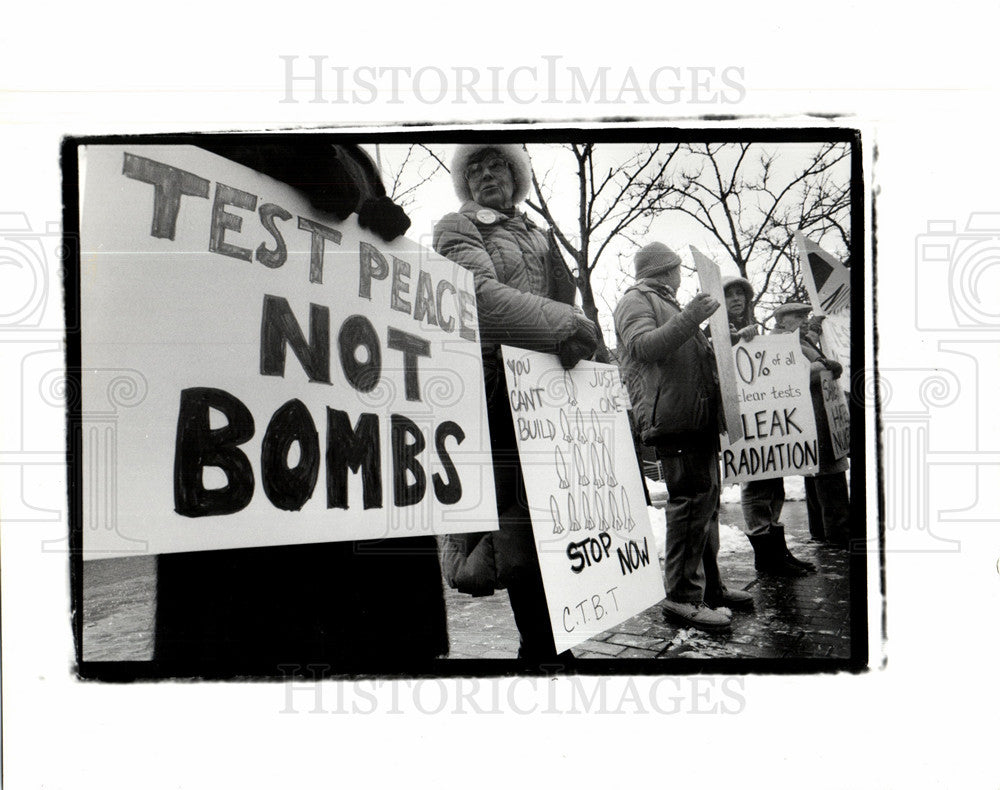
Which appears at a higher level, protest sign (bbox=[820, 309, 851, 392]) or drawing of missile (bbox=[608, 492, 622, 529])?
protest sign (bbox=[820, 309, 851, 392])

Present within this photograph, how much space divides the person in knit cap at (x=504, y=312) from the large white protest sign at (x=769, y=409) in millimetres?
696

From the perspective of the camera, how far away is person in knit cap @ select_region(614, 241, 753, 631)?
108 inches

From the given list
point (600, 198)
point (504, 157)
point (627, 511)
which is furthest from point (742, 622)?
point (504, 157)

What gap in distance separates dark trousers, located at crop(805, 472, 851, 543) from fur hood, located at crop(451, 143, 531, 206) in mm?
1452

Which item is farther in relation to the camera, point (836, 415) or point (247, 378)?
point (836, 415)

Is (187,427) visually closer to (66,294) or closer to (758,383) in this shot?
(66,294)

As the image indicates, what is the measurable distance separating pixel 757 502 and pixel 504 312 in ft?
3.71

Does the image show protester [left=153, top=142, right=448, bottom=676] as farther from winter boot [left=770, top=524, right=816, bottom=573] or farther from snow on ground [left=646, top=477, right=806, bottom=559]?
winter boot [left=770, top=524, right=816, bottom=573]

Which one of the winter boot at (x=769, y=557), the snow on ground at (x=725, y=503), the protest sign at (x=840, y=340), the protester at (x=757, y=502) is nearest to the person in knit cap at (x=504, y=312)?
the snow on ground at (x=725, y=503)

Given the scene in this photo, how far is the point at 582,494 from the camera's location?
2725 millimetres

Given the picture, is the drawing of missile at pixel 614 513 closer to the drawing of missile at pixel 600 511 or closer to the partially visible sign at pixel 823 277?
the drawing of missile at pixel 600 511

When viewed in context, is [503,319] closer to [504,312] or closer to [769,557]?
[504,312]

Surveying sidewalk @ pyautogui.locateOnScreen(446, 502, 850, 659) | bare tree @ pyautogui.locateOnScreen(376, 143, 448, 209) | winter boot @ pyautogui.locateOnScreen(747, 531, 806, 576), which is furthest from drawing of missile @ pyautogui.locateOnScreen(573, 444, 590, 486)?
bare tree @ pyautogui.locateOnScreen(376, 143, 448, 209)

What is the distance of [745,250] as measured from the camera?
2.77 m
